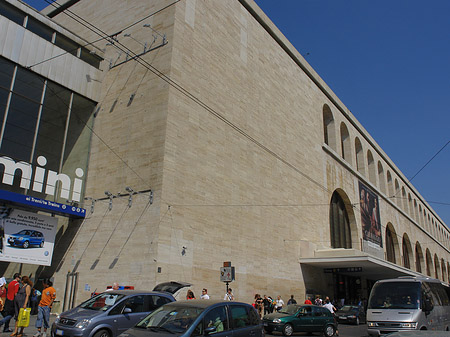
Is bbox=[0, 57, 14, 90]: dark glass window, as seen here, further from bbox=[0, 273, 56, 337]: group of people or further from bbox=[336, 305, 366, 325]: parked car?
bbox=[336, 305, 366, 325]: parked car

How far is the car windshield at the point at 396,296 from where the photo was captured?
12.5m

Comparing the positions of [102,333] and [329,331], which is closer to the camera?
[102,333]

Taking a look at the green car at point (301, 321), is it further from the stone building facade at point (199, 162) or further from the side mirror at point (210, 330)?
the side mirror at point (210, 330)

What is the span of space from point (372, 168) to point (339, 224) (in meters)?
16.6

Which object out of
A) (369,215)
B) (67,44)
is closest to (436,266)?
(369,215)

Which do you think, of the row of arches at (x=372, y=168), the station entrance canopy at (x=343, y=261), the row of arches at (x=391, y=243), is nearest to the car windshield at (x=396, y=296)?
the station entrance canopy at (x=343, y=261)

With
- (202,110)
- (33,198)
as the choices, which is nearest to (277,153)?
(202,110)

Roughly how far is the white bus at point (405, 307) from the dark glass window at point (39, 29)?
1910cm

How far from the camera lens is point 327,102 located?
37938 millimetres

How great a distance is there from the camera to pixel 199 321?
22.7 feet

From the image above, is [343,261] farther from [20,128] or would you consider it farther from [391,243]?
[391,243]

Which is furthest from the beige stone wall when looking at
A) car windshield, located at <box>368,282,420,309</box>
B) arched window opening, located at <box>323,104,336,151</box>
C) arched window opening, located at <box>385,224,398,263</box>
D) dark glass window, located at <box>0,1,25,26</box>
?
arched window opening, located at <box>385,224,398,263</box>

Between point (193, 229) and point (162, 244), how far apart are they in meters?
2.15

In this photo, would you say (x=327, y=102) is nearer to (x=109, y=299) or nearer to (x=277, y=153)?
(x=277, y=153)
